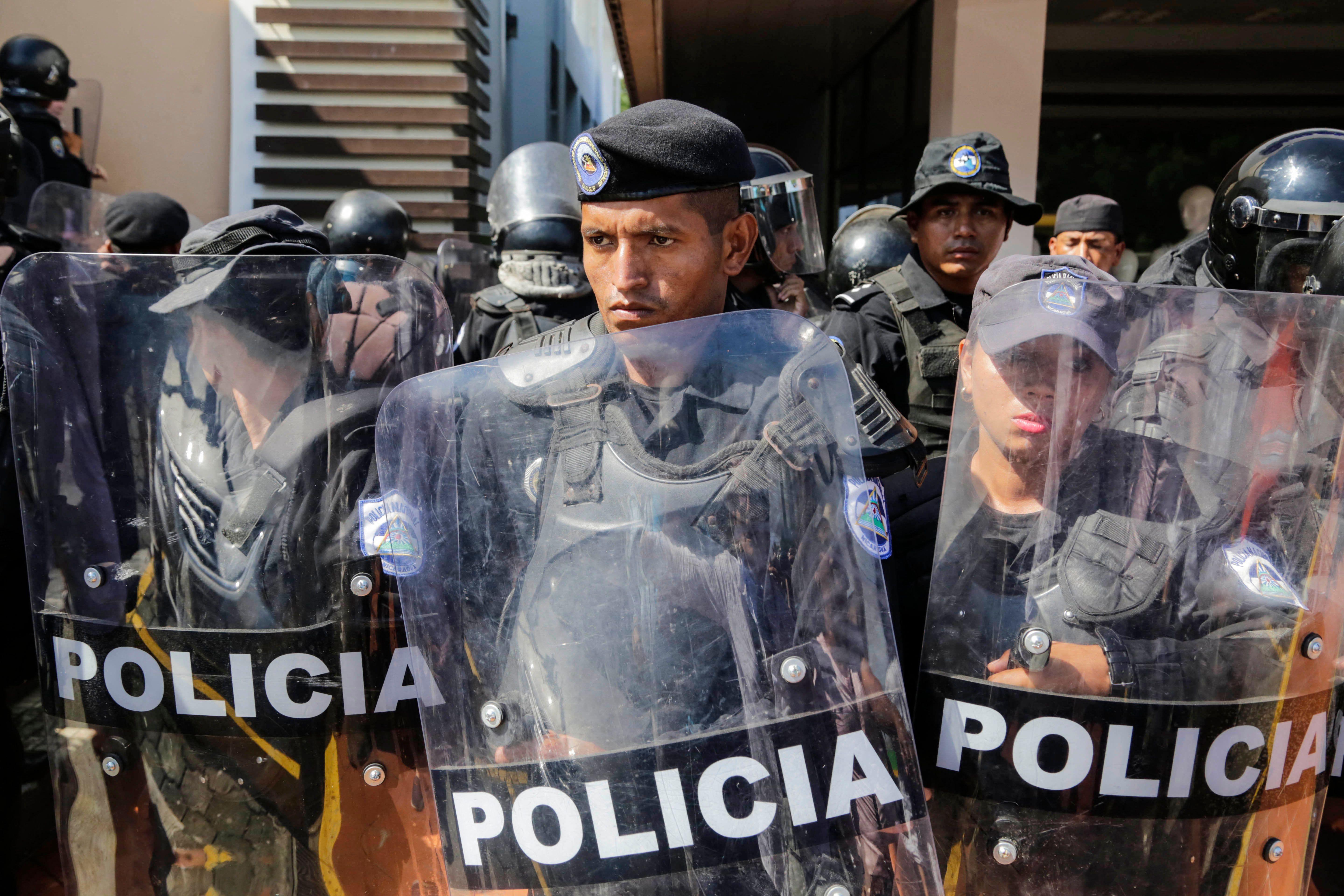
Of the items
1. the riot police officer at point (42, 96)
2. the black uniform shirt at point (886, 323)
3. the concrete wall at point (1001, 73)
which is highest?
the concrete wall at point (1001, 73)

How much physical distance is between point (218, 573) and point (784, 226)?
2.66 m

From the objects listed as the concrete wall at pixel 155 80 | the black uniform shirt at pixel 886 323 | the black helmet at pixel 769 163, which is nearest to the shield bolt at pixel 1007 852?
the black uniform shirt at pixel 886 323

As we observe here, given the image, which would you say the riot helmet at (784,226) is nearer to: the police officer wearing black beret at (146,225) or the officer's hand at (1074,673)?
the police officer wearing black beret at (146,225)

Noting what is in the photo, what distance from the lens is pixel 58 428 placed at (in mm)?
1562

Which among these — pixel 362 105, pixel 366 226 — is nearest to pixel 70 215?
pixel 366 226

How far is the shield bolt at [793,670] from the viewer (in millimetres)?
1144

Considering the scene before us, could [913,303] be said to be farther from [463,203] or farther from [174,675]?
[463,203]

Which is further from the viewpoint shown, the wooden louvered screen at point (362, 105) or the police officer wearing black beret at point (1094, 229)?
the wooden louvered screen at point (362, 105)

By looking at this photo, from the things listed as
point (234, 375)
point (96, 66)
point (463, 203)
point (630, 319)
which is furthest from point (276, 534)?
point (96, 66)

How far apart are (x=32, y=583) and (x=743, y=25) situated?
7610mm

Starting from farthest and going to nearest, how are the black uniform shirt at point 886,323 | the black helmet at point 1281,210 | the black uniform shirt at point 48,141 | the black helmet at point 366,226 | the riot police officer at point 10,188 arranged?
the black uniform shirt at point 48,141 < the black helmet at point 366,226 < the black uniform shirt at point 886,323 < the riot police officer at point 10,188 < the black helmet at point 1281,210

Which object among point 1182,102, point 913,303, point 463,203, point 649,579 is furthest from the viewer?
point 1182,102

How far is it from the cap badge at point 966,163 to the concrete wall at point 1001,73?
2.68 metres

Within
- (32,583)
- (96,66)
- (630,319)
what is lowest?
(32,583)
